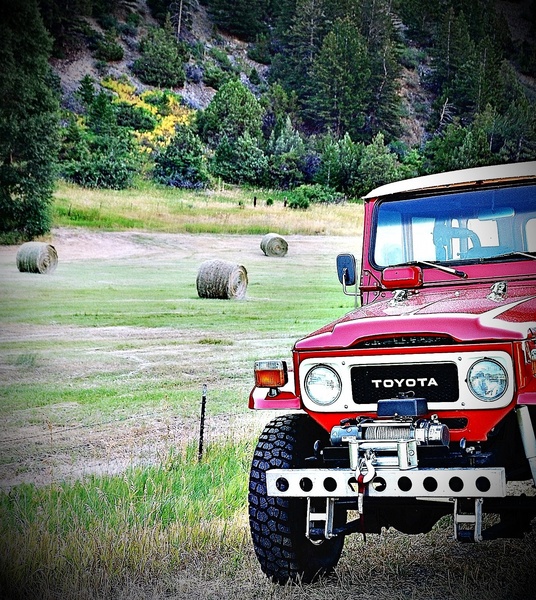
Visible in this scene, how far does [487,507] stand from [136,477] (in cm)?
240

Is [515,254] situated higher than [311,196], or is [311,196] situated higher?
[311,196]

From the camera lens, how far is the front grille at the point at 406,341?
2.63 m

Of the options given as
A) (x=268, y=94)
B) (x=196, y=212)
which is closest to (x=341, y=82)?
(x=268, y=94)

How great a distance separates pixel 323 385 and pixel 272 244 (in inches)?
141

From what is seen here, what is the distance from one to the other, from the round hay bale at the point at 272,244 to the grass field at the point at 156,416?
65 mm

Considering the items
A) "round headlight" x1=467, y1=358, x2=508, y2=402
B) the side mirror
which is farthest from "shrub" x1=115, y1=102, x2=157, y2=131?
"round headlight" x1=467, y1=358, x2=508, y2=402

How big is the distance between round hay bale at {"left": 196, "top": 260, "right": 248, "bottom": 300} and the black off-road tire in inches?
123

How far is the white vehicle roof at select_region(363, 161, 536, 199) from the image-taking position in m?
3.39

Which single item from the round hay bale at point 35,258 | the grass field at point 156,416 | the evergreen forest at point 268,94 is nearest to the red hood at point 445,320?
the grass field at point 156,416

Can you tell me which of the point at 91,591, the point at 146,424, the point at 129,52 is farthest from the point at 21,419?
the point at 129,52

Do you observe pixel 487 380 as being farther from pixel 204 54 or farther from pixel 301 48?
pixel 301 48

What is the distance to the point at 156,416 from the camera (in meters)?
5.16

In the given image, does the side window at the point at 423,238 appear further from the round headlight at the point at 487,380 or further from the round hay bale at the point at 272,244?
the round hay bale at the point at 272,244

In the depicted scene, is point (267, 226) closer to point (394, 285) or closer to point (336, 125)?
point (336, 125)
